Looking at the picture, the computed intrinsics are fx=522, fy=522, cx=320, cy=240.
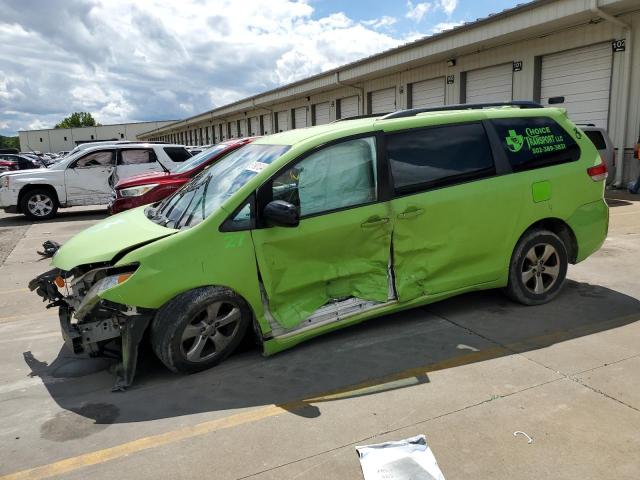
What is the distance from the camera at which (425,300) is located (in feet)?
14.5

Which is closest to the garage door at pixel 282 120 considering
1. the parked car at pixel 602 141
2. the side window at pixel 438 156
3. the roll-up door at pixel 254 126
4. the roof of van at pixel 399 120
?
the roll-up door at pixel 254 126

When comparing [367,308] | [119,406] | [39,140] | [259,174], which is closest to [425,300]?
[367,308]

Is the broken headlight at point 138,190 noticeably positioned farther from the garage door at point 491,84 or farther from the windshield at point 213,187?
the garage door at point 491,84

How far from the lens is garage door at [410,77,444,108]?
754 inches

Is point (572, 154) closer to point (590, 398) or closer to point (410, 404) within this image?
point (590, 398)

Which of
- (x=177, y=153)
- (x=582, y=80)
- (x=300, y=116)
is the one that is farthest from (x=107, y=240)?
(x=300, y=116)

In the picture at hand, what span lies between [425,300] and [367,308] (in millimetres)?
573

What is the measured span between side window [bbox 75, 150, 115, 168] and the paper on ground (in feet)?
40.0

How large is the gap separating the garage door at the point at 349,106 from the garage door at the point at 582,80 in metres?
10.4

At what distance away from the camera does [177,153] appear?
1370 cm

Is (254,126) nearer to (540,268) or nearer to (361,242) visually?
(540,268)

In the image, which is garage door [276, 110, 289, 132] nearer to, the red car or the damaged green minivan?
the red car

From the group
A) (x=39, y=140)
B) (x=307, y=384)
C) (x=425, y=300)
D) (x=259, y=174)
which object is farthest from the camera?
(x=39, y=140)

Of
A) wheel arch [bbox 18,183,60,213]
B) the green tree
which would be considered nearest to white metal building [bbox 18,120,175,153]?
the green tree
